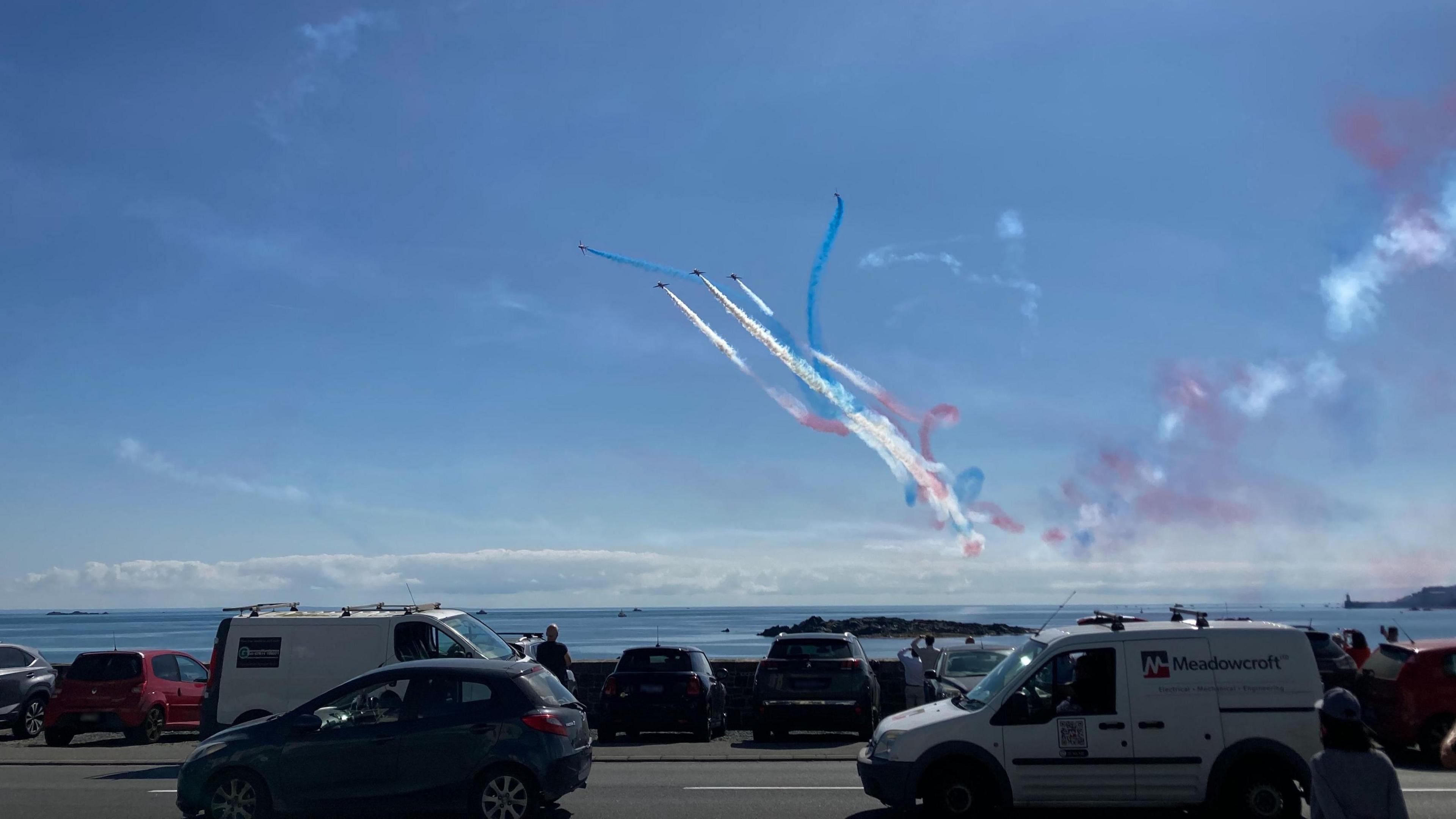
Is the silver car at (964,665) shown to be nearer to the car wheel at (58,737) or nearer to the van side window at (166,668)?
the van side window at (166,668)

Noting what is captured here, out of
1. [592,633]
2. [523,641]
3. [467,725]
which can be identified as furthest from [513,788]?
[592,633]

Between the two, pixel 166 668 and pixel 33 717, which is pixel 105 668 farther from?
pixel 33 717

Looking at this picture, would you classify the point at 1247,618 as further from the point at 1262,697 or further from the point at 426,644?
the point at 426,644

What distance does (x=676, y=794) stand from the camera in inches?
431

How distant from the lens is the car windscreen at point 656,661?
16.2m

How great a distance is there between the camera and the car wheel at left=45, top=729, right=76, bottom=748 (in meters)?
16.6

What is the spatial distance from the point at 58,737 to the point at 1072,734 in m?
16.1

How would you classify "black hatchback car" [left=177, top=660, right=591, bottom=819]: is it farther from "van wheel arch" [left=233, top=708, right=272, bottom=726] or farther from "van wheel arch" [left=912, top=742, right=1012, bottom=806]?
"van wheel arch" [left=233, top=708, right=272, bottom=726]

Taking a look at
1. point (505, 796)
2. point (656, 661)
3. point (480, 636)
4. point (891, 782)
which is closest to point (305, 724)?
point (505, 796)

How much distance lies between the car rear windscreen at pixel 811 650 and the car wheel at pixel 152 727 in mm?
10156

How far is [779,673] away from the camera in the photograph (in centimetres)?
1559

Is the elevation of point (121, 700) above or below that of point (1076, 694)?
below

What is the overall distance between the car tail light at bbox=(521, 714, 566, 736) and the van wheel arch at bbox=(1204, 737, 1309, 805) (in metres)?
5.64

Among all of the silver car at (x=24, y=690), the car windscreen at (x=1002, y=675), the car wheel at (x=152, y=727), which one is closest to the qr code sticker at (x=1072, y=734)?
the car windscreen at (x=1002, y=675)
